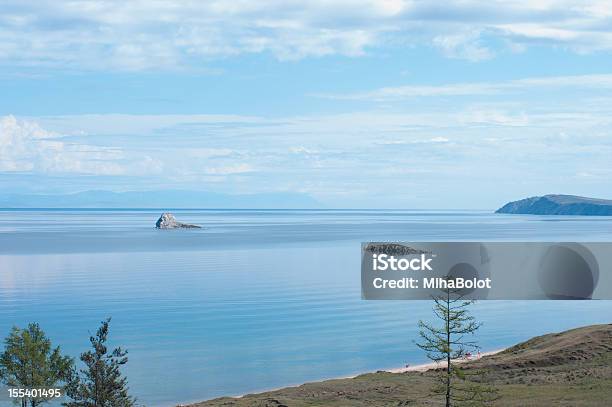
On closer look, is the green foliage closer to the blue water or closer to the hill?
the blue water

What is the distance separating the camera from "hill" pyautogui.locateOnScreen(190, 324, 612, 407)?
49.4m

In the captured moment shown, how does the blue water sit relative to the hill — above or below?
above

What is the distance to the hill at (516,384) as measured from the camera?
4944cm

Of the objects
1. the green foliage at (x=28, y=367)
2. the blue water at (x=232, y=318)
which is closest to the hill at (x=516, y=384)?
the blue water at (x=232, y=318)

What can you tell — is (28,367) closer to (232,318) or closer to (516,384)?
(516,384)

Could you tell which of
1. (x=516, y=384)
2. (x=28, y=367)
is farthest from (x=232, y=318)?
(x=516, y=384)

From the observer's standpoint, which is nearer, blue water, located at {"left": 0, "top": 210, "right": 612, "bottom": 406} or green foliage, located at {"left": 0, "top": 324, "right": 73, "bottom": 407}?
green foliage, located at {"left": 0, "top": 324, "right": 73, "bottom": 407}

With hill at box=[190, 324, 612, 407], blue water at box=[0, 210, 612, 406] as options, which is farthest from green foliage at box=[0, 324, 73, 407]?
hill at box=[190, 324, 612, 407]

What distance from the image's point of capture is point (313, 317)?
92375mm

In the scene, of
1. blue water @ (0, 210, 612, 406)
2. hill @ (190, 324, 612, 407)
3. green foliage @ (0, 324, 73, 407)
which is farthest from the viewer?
blue water @ (0, 210, 612, 406)

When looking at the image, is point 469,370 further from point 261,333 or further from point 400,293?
point 400,293

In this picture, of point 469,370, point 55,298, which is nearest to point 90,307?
point 55,298

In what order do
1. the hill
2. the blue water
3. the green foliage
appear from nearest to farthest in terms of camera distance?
the hill < the green foliage < the blue water

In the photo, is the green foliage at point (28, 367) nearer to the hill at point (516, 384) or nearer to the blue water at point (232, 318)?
the blue water at point (232, 318)
